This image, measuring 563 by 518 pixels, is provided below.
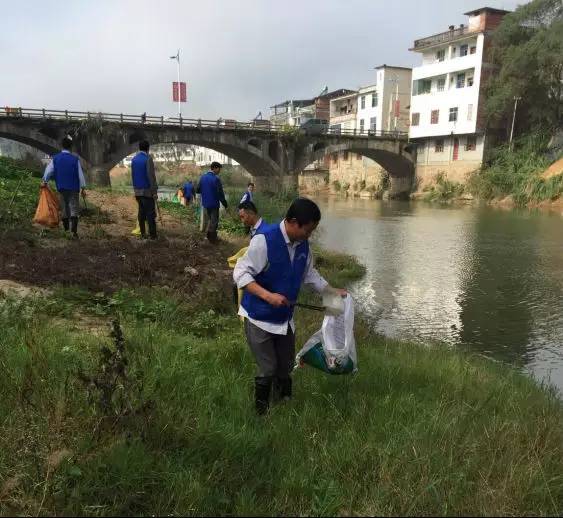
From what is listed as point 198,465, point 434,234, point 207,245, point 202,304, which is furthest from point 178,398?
point 434,234

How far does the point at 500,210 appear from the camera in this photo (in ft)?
112

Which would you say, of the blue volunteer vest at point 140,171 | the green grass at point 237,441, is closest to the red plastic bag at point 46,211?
the blue volunteer vest at point 140,171

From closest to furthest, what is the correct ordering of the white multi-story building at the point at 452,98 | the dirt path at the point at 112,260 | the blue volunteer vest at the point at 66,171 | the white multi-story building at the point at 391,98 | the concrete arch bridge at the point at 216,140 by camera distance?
the dirt path at the point at 112,260 → the blue volunteer vest at the point at 66,171 → the concrete arch bridge at the point at 216,140 → the white multi-story building at the point at 452,98 → the white multi-story building at the point at 391,98

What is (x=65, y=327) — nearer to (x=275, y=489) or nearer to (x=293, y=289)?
(x=293, y=289)

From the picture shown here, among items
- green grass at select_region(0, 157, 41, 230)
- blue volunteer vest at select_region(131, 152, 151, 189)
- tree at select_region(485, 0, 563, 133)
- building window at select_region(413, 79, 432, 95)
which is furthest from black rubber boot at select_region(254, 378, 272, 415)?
building window at select_region(413, 79, 432, 95)

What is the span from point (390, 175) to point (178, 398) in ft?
179

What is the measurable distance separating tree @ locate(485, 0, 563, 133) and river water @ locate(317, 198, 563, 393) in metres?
18.7

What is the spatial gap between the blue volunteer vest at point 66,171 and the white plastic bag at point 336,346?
665cm

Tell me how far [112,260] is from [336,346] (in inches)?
195

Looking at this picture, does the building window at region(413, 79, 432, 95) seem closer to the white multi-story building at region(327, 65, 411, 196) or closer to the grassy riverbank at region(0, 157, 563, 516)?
the white multi-story building at region(327, 65, 411, 196)

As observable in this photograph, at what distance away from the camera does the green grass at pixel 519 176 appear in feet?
115

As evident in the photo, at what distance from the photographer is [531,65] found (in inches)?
1455

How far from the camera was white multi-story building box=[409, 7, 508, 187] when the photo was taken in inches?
1684

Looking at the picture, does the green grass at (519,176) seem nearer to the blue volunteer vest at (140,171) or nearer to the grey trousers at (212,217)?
the grey trousers at (212,217)
